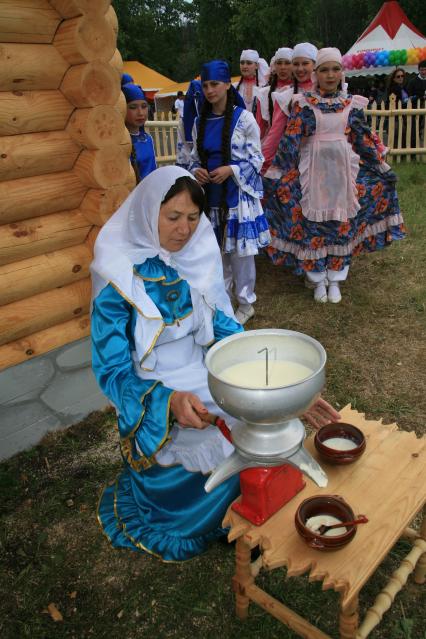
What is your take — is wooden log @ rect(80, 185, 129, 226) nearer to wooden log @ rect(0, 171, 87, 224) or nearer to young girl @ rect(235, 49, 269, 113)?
wooden log @ rect(0, 171, 87, 224)

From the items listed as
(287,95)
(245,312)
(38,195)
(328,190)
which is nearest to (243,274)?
(245,312)

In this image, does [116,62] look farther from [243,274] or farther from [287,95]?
[287,95]

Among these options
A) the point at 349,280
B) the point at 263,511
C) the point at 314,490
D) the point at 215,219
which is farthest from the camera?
the point at 349,280

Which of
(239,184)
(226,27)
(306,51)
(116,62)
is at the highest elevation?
(226,27)

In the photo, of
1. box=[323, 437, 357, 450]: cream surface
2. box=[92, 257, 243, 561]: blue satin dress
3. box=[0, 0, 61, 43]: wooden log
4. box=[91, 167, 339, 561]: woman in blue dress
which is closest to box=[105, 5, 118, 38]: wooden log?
box=[0, 0, 61, 43]: wooden log

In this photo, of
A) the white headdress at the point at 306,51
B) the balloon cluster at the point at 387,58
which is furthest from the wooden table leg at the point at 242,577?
the balloon cluster at the point at 387,58

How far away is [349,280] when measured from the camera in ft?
18.3

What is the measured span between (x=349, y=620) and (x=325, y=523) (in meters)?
0.30

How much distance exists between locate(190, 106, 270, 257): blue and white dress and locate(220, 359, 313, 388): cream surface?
310cm

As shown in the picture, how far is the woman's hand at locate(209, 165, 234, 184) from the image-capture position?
4.28m

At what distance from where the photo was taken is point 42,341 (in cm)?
319

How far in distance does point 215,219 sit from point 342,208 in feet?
3.82

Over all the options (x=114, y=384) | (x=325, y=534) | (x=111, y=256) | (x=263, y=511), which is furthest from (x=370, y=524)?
(x=111, y=256)

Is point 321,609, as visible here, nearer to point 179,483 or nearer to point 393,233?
point 179,483
